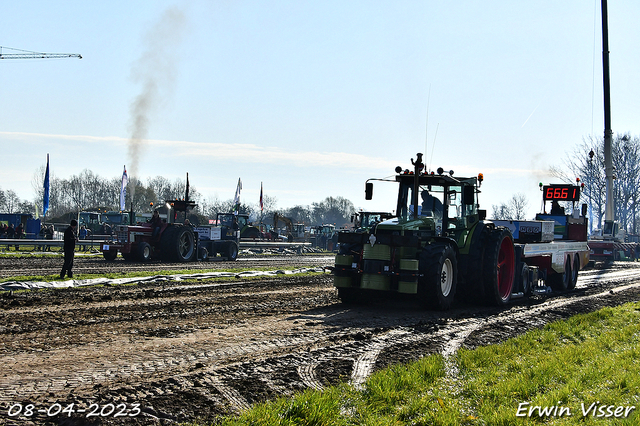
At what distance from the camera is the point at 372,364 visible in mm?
6707

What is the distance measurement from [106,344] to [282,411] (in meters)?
3.39

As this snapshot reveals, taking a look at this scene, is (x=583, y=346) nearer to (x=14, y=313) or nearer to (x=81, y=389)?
(x=81, y=389)

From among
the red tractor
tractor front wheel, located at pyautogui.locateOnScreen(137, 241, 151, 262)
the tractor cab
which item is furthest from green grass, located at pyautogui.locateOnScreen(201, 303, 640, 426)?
tractor front wheel, located at pyautogui.locateOnScreen(137, 241, 151, 262)

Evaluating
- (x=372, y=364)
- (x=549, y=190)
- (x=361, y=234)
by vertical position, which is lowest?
(x=372, y=364)

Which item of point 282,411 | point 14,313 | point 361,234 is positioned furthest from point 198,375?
point 361,234

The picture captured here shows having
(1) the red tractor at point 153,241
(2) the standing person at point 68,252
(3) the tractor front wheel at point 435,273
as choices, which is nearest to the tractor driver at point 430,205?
(3) the tractor front wheel at point 435,273

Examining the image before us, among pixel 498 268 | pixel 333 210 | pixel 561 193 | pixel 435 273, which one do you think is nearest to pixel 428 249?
pixel 435 273

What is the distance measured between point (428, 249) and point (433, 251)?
0.10 metres

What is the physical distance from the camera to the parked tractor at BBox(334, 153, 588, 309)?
10891mm

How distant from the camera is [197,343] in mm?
7391

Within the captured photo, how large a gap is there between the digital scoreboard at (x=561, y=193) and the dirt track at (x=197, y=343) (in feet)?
21.4

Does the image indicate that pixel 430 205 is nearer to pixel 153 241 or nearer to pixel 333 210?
pixel 153 241

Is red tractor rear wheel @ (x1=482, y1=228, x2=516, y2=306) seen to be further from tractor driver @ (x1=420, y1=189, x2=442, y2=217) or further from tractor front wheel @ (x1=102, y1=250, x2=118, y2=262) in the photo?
tractor front wheel @ (x1=102, y1=250, x2=118, y2=262)

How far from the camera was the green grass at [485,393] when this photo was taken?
15.4 feet
